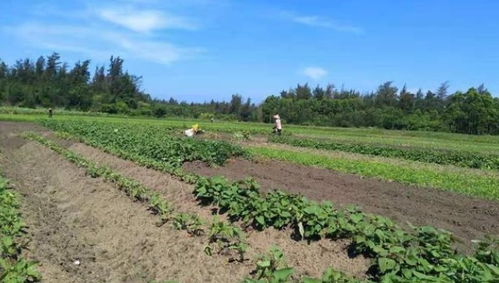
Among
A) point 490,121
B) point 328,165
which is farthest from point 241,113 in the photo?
point 328,165

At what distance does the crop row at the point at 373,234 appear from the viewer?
216 inches

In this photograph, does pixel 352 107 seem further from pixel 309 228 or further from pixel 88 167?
pixel 309 228

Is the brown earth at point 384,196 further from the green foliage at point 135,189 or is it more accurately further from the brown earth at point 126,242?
the green foliage at point 135,189

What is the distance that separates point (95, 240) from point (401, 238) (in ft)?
19.7

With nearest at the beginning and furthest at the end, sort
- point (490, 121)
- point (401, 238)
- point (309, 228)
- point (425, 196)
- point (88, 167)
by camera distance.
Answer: point (401, 238) < point (309, 228) < point (425, 196) < point (88, 167) < point (490, 121)

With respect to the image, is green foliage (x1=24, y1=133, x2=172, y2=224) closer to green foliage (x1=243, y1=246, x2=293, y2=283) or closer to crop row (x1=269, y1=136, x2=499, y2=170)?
green foliage (x1=243, y1=246, x2=293, y2=283)

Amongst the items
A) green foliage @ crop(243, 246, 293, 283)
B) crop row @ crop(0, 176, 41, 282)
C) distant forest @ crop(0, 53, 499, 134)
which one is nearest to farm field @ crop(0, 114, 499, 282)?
green foliage @ crop(243, 246, 293, 283)

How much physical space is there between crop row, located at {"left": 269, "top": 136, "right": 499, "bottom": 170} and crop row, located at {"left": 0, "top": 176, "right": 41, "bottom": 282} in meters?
20.1

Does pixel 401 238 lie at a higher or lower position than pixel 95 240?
higher

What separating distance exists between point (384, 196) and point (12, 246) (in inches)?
306

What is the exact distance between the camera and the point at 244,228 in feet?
28.4

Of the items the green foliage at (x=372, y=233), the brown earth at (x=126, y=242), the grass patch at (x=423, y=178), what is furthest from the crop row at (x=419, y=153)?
the green foliage at (x=372, y=233)

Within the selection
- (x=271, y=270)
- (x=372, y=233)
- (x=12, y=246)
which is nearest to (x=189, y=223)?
(x=12, y=246)

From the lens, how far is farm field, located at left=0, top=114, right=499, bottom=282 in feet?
21.5
